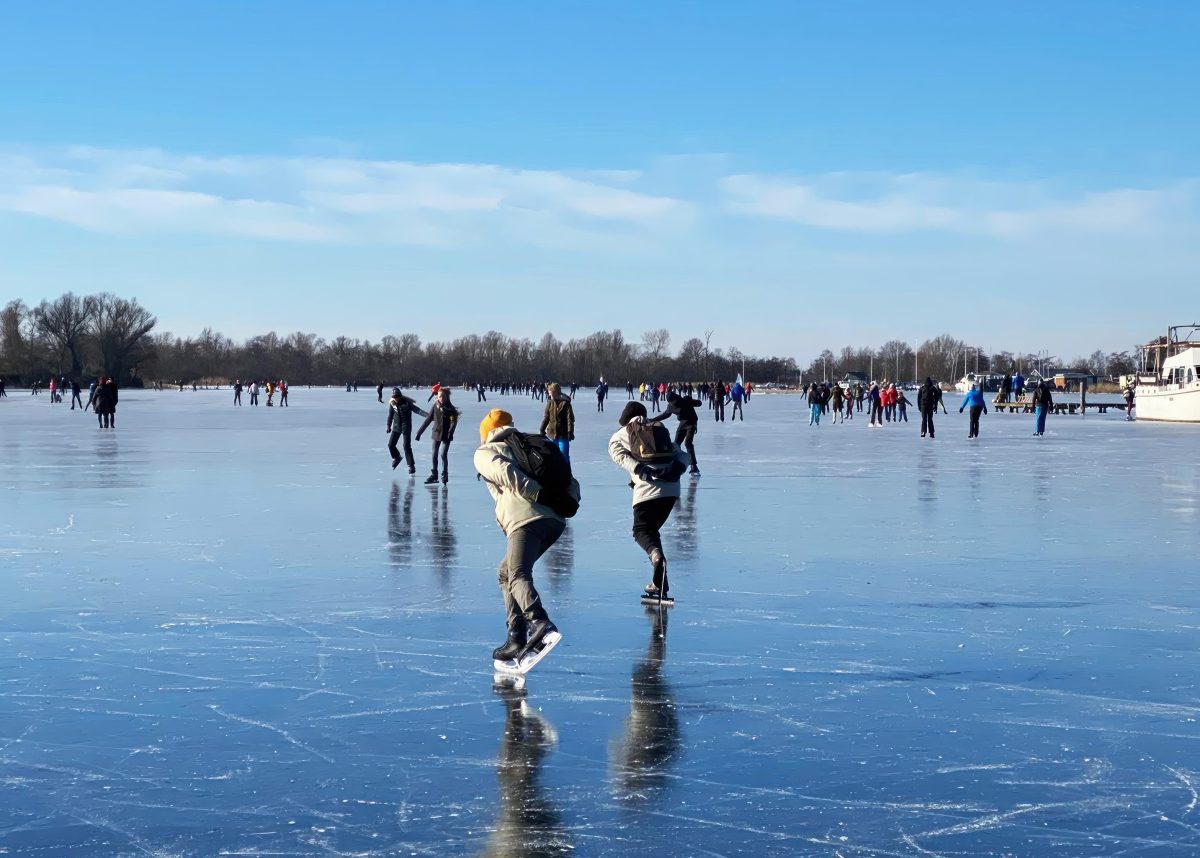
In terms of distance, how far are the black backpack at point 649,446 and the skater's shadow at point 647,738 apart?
68.7 inches

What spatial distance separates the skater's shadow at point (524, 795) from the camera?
137 inches

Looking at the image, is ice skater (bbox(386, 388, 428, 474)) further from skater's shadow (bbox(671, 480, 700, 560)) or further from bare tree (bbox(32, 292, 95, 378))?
bare tree (bbox(32, 292, 95, 378))

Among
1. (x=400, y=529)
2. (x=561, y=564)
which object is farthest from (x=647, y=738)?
(x=400, y=529)

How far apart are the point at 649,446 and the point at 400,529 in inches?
159

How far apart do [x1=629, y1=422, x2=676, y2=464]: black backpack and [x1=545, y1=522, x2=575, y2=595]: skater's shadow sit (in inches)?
37.4

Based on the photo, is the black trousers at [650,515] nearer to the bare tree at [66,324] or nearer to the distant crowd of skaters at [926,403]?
the distant crowd of skaters at [926,403]

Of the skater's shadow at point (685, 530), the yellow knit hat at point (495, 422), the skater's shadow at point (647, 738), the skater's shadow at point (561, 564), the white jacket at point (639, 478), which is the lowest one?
the skater's shadow at point (647, 738)

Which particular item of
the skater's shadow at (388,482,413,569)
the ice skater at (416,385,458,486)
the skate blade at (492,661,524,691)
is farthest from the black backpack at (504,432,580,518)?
the ice skater at (416,385,458,486)

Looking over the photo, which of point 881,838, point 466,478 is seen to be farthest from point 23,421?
point 881,838

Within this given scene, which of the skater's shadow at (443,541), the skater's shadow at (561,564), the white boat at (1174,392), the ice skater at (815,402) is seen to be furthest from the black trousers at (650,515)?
the white boat at (1174,392)

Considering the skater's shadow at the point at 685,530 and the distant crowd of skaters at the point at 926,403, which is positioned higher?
the distant crowd of skaters at the point at 926,403

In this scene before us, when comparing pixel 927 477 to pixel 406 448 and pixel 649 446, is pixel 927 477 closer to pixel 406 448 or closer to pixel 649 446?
pixel 406 448

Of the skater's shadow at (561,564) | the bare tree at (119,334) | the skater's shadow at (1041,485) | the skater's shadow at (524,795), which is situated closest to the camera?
the skater's shadow at (524,795)

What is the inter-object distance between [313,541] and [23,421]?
31.0 metres
